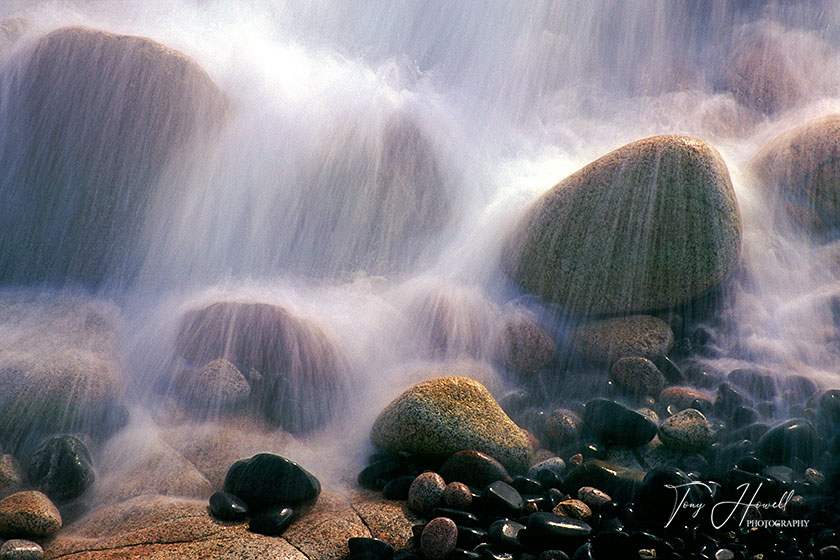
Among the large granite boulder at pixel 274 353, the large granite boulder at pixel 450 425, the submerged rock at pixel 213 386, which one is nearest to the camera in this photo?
the large granite boulder at pixel 450 425

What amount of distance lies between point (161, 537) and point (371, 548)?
122 cm

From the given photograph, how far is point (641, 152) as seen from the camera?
6.13 m

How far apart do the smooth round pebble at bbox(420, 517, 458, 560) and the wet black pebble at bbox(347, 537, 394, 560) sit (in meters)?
0.19

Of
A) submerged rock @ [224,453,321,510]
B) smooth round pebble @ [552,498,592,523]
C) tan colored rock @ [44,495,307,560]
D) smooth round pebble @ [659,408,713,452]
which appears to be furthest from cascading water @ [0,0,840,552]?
smooth round pebble @ [552,498,592,523]

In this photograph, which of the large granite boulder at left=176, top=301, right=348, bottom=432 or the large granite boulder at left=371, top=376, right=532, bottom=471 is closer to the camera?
the large granite boulder at left=371, top=376, right=532, bottom=471

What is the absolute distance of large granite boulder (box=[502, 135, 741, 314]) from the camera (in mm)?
5926

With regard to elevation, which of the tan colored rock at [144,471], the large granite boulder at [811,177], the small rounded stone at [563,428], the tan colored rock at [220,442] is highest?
the large granite boulder at [811,177]

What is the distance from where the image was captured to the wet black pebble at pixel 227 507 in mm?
3510

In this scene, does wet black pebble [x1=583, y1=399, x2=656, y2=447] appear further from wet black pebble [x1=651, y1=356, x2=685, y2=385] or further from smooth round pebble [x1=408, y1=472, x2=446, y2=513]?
smooth round pebble [x1=408, y1=472, x2=446, y2=513]

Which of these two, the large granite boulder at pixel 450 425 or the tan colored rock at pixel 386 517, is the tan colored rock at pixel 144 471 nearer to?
the tan colored rock at pixel 386 517

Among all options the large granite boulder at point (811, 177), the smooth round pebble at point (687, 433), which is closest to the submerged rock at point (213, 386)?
the smooth round pebble at point (687, 433)

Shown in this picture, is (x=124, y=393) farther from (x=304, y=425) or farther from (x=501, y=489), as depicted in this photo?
(x=501, y=489)

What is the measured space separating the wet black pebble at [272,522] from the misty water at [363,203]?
821 mm

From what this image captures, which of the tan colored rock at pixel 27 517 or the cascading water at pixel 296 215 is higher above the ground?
the cascading water at pixel 296 215
